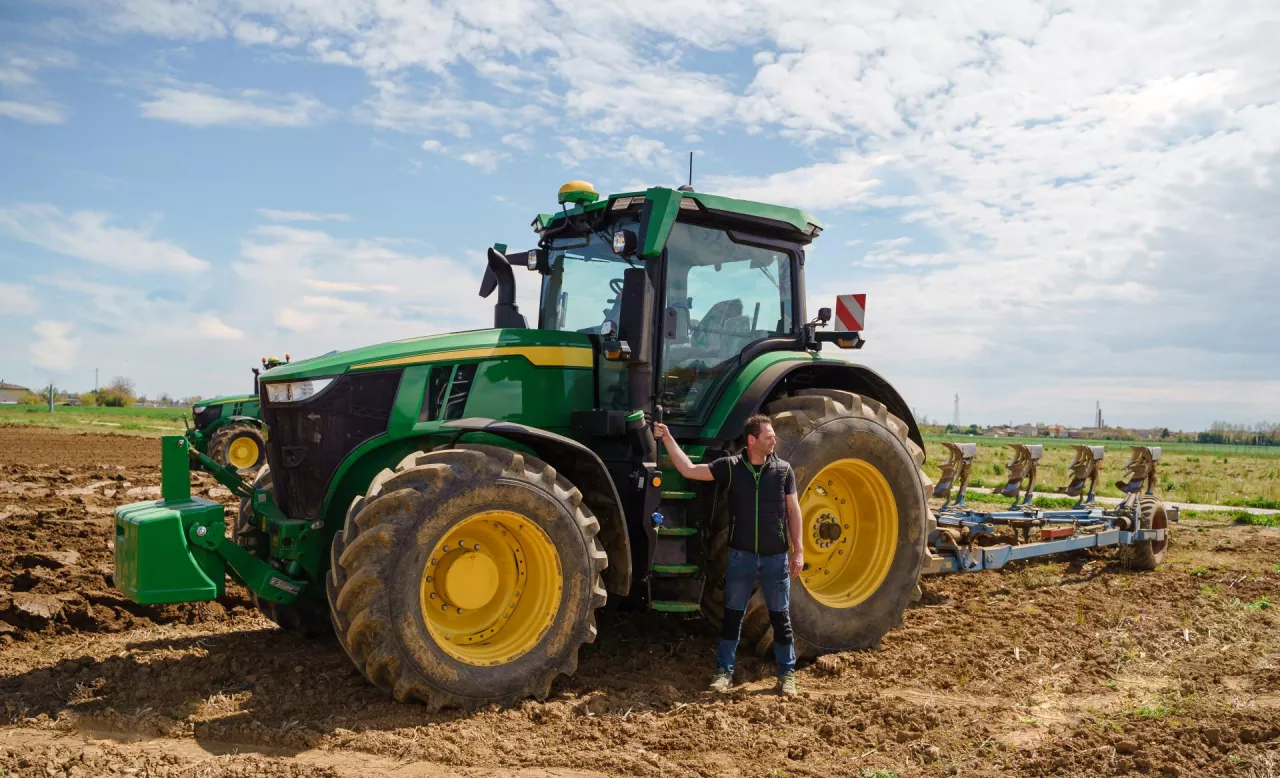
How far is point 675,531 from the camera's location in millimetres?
6008

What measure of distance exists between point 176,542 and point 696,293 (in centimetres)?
347

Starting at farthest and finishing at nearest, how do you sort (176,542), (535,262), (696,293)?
(535,262), (696,293), (176,542)

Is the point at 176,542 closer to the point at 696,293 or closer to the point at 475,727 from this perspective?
the point at 475,727

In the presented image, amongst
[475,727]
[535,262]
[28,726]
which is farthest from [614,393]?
[28,726]

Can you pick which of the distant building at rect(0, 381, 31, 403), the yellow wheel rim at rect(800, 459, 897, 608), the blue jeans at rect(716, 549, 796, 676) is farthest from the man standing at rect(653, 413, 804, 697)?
the distant building at rect(0, 381, 31, 403)

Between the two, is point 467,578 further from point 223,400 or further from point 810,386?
point 223,400

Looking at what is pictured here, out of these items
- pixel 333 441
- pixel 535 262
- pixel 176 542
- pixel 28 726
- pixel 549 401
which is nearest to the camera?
pixel 28 726

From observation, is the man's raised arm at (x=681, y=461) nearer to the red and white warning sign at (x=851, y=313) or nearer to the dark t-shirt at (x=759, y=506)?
the dark t-shirt at (x=759, y=506)

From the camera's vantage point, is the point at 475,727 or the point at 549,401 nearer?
the point at 475,727

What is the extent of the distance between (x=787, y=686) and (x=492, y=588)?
179 cm

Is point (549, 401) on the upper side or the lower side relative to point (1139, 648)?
upper

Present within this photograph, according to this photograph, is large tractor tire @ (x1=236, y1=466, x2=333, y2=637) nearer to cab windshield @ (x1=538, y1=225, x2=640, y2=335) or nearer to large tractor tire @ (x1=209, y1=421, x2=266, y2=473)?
cab windshield @ (x1=538, y1=225, x2=640, y2=335)

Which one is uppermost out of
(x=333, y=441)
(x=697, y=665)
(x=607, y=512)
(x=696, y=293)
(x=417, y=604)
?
(x=696, y=293)

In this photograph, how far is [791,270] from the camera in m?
7.22
